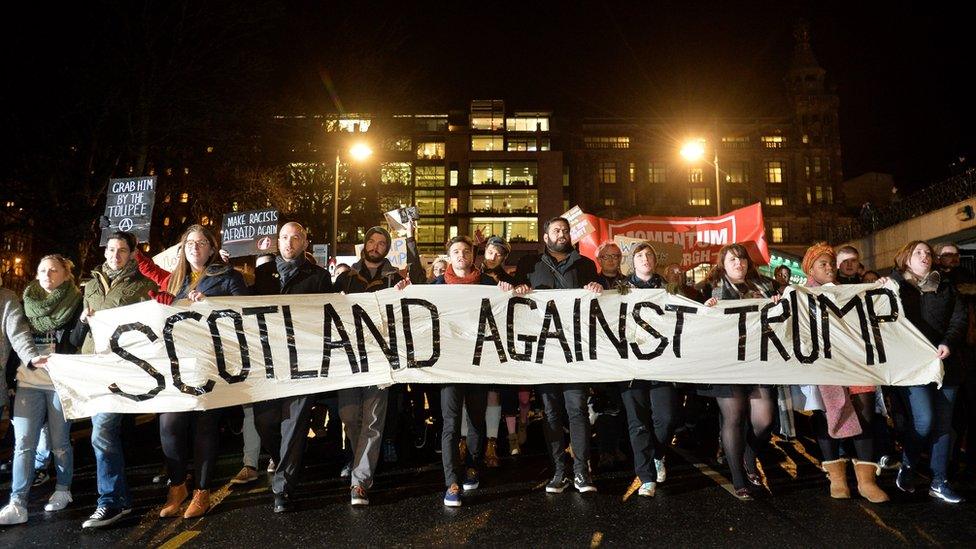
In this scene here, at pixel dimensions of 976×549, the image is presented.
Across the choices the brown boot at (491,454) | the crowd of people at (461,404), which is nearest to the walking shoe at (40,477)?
the crowd of people at (461,404)

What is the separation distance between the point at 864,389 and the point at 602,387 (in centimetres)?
222

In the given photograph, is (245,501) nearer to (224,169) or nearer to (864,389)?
(864,389)

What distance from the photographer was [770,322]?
5703 mm

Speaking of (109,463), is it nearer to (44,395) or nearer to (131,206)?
(44,395)

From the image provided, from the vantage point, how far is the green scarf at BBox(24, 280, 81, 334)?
5359 millimetres

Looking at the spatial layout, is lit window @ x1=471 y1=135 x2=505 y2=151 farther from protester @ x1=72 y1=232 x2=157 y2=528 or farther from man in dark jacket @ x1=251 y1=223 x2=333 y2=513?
protester @ x1=72 y1=232 x2=157 y2=528

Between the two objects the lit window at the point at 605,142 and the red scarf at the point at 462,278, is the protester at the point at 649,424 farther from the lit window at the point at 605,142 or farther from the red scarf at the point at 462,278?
the lit window at the point at 605,142

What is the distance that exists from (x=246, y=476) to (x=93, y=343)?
1.72 meters

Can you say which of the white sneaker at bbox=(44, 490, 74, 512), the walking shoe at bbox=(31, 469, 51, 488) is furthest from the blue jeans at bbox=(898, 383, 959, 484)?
the walking shoe at bbox=(31, 469, 51, 488)

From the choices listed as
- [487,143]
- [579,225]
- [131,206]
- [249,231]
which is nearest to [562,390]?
[579,225]

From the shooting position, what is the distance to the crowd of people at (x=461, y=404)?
508cm

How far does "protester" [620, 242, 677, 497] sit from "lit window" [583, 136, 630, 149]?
269ft

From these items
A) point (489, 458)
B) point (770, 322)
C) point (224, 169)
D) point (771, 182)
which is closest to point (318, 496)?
point (489, 458)

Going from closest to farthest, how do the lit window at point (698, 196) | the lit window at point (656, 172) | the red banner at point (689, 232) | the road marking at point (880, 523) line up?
1. the road marking at point (880, 523)
2. the red banner at point (689, 232)
3. the lit window at point (698, 196)
4. the lit window at point (656, 172)
